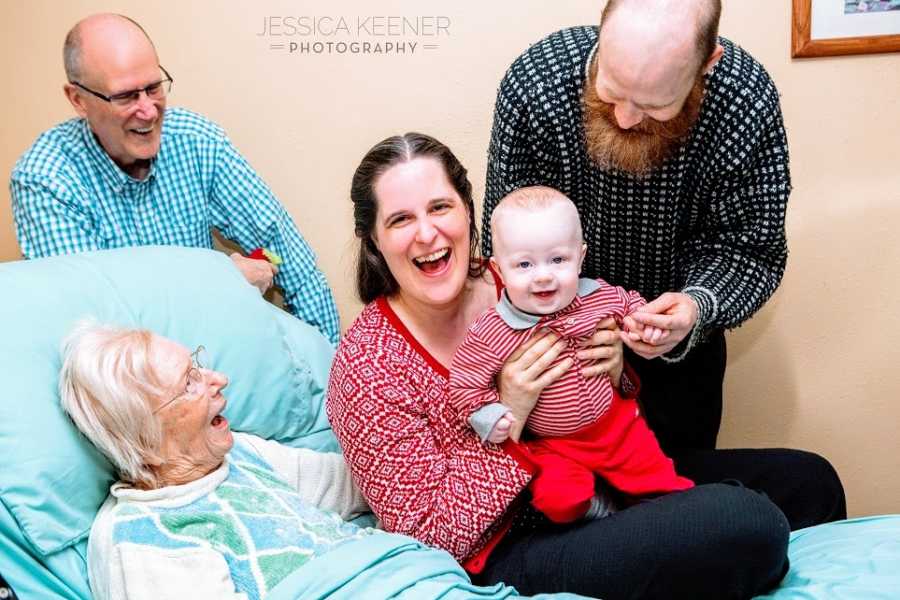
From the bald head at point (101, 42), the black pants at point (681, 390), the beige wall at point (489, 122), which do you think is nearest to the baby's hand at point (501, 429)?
the black pants at point (681, 390)

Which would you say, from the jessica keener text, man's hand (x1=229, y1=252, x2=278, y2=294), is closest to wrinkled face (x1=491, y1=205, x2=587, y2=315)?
man's hand (x1=229, y1=252, x2=278, y2=294)

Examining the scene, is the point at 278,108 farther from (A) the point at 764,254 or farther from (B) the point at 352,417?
(A) the point at 764,254

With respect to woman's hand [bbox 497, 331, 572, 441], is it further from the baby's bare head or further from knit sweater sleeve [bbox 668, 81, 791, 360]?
knit sweater sleeve [bbox 668, 81, 791, 360]

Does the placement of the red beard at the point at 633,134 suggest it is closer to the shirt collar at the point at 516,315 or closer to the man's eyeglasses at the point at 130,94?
the shirt collar at the point at 516,315

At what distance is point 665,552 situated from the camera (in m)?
1.48

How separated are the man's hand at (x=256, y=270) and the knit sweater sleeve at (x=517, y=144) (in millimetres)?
686

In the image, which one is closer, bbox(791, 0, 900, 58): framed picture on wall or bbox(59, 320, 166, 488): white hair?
bbox(59, 320, 166, 488): white hair

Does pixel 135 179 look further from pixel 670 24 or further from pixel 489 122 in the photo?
pixel 670 24

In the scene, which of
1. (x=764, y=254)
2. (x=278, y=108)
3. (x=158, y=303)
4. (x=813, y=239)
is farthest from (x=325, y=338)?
(x=813, y=239)

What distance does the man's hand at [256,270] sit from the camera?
2.27 metres

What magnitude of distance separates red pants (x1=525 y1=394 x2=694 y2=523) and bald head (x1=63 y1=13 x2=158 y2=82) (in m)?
1.36

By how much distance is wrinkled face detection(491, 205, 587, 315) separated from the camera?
1554 millimetres

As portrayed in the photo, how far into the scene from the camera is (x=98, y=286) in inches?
71.8

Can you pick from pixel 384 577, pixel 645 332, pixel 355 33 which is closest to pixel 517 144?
pixel 645 332
